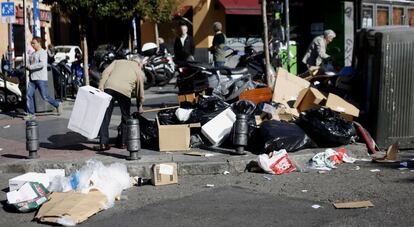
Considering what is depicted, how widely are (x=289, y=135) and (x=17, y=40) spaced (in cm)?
2361

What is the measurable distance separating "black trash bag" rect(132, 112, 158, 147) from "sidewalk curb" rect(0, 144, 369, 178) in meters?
0.76

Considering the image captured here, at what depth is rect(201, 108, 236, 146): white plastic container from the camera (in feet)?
30.2

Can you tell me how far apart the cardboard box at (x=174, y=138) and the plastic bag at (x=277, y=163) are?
142 centimetres

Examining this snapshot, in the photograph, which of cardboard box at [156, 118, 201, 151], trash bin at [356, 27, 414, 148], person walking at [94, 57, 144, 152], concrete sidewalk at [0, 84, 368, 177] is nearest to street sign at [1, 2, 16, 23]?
concrete sidewalk at [0, 84, 368, 177]

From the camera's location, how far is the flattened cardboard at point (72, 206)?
6020 millimetres

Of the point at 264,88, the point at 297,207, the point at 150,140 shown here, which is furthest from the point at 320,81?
the point at 297,207

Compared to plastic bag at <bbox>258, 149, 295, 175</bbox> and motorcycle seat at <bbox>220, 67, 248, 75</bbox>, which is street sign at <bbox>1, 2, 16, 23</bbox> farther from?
plastic bag at <bbox>258, 149, 295, 175</bbox>

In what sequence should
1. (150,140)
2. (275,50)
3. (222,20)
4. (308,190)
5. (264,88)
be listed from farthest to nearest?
(222,20), (275,50), (264,88), (150,140), (308,190)

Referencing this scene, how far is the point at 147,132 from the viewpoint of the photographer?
9414 millimetres

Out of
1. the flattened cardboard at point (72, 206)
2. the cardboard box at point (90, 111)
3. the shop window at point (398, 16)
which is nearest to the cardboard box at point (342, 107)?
the cardboard box at point (90, 111)

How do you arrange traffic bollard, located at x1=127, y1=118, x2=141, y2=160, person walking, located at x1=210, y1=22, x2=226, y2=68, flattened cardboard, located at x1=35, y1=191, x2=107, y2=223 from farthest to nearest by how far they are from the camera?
person walking, located at x1=210, y1=22, x2=226, y2=68, traffic bollard, located at x1=127, y1=118, x2=141, y2=160, flattened cardboard, located at x1=35, y1=191, x2=107, y2=223

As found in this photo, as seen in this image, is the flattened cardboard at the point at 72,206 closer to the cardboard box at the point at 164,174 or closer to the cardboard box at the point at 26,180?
the cardboard box at the point at 26,180

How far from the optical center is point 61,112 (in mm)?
13992

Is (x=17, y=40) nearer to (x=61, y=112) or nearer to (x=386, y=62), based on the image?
(x=61, y=112)
